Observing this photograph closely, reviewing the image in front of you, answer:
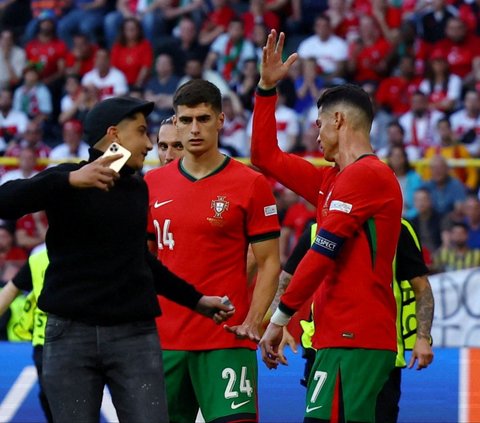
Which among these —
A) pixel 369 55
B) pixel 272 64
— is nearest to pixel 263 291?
pixel 272 64

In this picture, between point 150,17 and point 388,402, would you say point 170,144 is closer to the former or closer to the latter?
point 388,402

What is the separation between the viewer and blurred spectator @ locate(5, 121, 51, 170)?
53.8 ft

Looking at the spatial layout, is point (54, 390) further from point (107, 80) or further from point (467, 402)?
point (107, 80)

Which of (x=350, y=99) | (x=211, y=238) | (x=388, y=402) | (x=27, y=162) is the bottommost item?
(x=388, y=402)

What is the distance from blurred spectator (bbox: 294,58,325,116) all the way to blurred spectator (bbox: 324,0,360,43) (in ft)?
3.72

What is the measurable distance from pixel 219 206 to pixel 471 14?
10.9m

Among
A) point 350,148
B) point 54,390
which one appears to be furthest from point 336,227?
point 54,390

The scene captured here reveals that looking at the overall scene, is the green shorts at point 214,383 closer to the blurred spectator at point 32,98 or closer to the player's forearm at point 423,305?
the player's forearm at point 423,305

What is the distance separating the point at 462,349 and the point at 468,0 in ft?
31.5

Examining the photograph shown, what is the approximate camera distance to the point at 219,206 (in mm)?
7094

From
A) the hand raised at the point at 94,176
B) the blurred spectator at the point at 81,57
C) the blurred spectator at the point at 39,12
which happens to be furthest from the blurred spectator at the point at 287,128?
the hand raised at the point at 94,176

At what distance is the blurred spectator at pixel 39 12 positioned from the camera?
19.4 meters

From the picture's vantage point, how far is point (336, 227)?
6266 mm

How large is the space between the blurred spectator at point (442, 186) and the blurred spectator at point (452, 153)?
1.52ft
